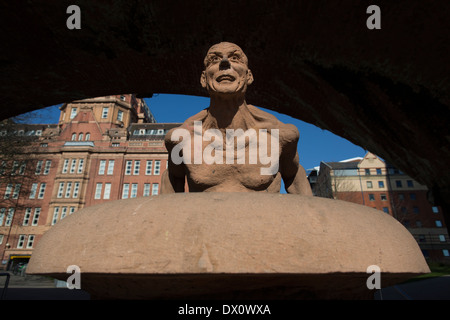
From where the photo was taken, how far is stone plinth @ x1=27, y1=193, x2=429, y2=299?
1.01 metres

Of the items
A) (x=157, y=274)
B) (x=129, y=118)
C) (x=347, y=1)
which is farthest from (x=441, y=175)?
(x=129, y=118)

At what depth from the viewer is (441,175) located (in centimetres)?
522

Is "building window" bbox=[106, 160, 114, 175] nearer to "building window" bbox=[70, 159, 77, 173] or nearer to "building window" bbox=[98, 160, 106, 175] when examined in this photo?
"building window" bbox=[98, 160, 106, 175]

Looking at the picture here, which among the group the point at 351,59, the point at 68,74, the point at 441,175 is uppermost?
the point at 68,74

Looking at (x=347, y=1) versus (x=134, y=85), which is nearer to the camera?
(x=347, y=1)

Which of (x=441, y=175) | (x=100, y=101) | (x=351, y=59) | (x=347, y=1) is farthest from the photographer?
Answer: (x=100, y=101)

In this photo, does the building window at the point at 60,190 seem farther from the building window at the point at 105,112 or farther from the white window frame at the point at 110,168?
the building window at the point at 105,112

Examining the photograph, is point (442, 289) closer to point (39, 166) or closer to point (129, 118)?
point (39, 166)

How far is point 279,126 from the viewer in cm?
223

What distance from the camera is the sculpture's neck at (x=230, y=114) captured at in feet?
7.32

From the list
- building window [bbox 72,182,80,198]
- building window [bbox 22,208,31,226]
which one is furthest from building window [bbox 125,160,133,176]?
building window [bbox 22,208,31,226]

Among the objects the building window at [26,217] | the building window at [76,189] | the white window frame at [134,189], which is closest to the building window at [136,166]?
the white window frame at [134,189]

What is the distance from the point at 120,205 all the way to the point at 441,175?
602 centimetres

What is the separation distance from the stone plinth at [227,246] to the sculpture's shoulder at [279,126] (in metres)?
1.00
